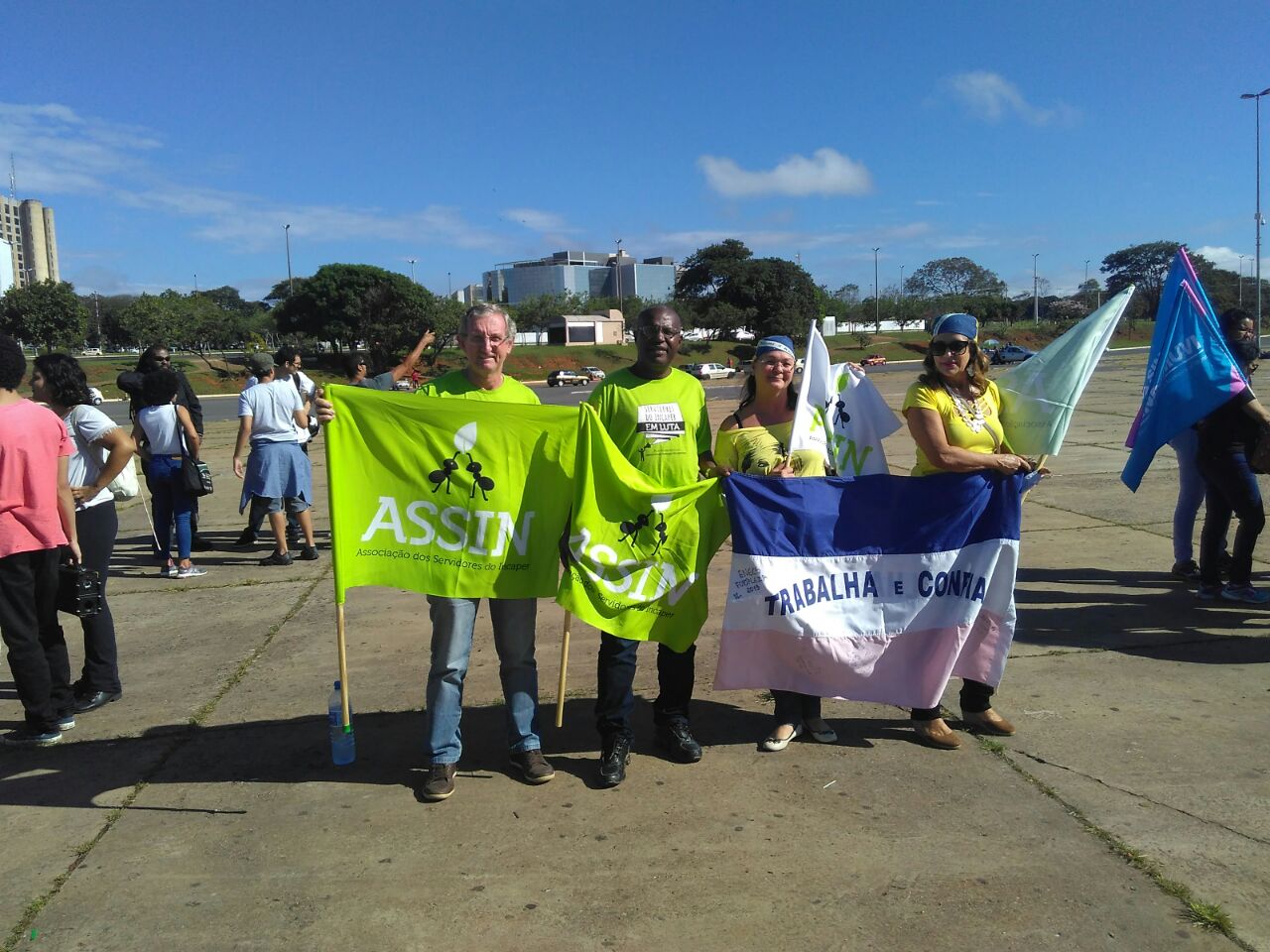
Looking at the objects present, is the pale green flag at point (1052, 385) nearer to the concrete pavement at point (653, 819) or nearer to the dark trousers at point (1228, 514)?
the concrete pavement at point (653, 819)

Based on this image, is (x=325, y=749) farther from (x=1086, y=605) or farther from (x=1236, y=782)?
(x=1086, y=605)

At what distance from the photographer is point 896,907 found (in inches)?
114

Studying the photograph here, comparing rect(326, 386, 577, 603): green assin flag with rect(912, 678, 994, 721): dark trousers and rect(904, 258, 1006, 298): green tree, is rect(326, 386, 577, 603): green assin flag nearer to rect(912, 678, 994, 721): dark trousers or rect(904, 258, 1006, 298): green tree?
rect(912, 678, 994, 721): dark trousers

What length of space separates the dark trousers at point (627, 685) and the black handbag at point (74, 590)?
2.49 meters

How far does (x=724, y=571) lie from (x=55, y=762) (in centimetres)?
459

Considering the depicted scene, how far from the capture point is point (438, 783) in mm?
3693

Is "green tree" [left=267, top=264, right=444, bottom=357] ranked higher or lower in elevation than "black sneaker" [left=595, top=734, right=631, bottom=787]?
higher

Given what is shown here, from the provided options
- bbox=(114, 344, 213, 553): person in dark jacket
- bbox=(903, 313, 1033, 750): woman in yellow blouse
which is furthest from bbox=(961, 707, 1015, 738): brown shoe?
bbox=(114, 344, 213, 553): person in dark jacket

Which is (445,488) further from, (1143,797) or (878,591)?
(1143,797)

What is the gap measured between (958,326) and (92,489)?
4.29 m

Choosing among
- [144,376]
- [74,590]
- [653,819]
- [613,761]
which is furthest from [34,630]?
[144,376]

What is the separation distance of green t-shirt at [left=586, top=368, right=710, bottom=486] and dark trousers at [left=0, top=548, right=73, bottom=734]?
8.67 ft

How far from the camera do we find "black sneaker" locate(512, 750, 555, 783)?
3.81 meters

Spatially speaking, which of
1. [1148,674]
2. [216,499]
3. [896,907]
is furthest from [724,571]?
[216,499]
